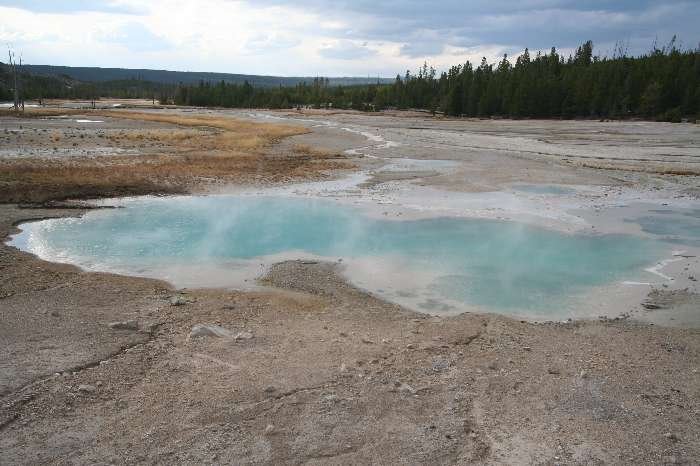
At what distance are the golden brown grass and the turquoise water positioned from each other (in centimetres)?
299

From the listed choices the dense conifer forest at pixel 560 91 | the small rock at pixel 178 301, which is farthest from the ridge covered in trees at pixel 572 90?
the small rock at pixel 178 301

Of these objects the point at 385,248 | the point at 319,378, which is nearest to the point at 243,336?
the point at 319,378

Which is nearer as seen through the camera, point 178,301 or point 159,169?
point 178,301

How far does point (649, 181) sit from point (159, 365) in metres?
25.3

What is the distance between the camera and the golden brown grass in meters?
19.7

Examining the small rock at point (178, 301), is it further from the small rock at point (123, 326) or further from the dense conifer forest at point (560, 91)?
the dense conifer forest at point (560, 91)

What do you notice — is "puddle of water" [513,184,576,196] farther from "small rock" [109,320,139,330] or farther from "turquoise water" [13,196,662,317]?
"small rock" [109,320,139,330]

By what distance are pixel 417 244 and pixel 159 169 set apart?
15.3 m

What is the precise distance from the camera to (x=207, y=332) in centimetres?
793

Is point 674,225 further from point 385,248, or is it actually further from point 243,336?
point 243,336

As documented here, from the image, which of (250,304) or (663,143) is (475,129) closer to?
(663,143)

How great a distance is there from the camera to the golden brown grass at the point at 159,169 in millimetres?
19734

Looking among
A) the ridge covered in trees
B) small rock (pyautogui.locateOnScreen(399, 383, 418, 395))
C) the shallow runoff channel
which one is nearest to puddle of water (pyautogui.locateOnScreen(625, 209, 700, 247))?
the shallow runoff channel

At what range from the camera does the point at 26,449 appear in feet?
16.9
